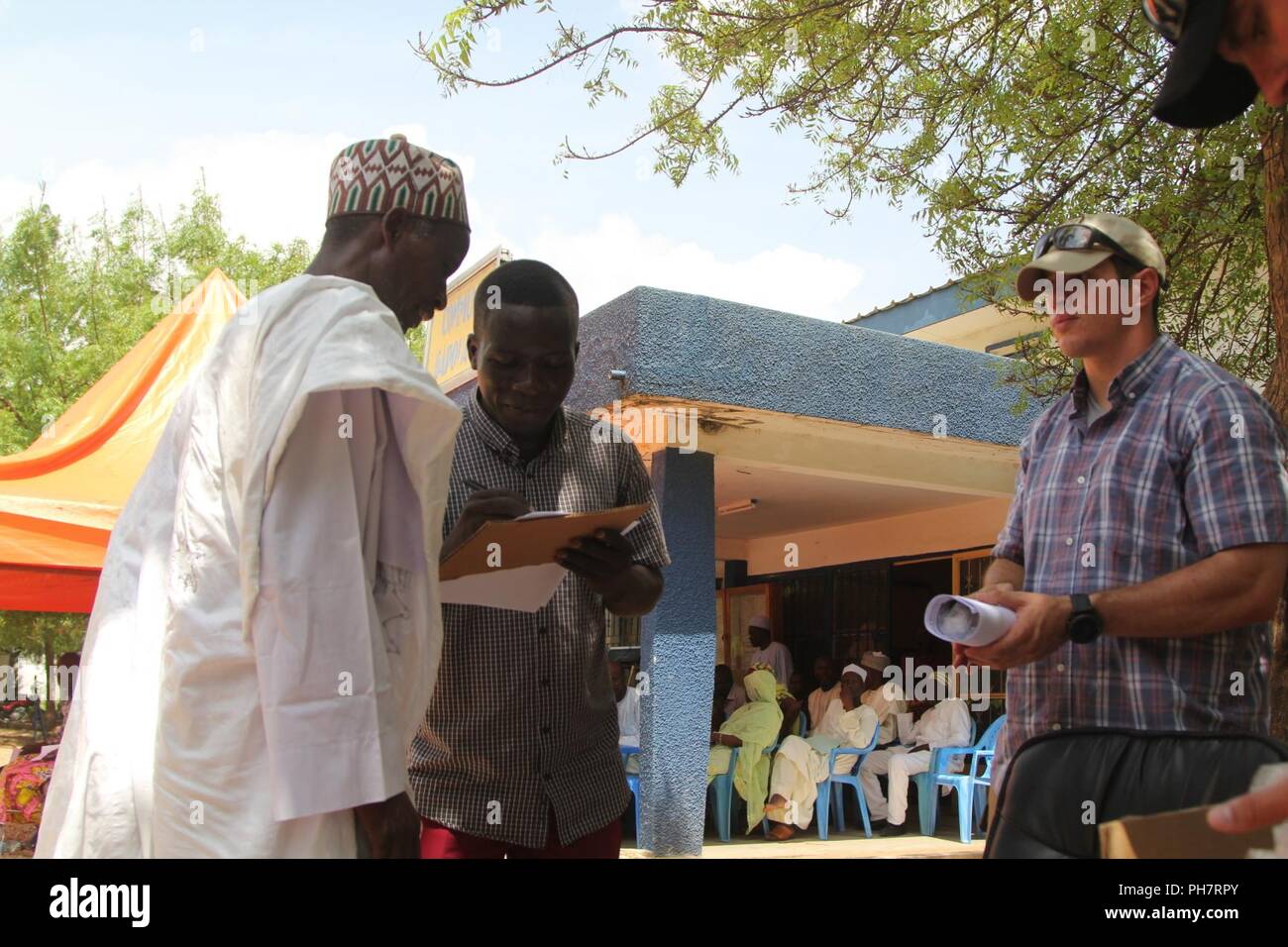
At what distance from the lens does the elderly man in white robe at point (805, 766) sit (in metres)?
9.69

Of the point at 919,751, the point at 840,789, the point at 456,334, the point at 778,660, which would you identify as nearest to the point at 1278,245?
the point at 456,334

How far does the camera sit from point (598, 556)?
7.83 feet

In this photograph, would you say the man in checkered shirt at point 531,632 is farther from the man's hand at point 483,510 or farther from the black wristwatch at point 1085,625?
the black wristwatch at point 1085,625

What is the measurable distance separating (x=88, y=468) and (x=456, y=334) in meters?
2.29

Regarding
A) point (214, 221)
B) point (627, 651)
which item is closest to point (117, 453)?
point (627, 651)

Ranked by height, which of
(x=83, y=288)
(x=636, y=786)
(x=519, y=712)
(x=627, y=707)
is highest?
(x=83, y=288)

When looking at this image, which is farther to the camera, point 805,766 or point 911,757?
point 911,757

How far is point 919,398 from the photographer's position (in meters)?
9.64

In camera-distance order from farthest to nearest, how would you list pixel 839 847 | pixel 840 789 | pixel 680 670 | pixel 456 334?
1. pixel 840 789
2. pixel 839 847
3. pixel 680 670
4. pixel 456 334

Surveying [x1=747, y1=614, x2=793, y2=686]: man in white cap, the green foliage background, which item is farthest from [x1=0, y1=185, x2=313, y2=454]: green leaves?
[x1=747, y1=614, x2=793, y2=686]: man in white cap

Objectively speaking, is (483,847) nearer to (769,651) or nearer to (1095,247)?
(1095,247)

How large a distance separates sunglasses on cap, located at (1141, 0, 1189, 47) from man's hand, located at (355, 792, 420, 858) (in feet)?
5.20
